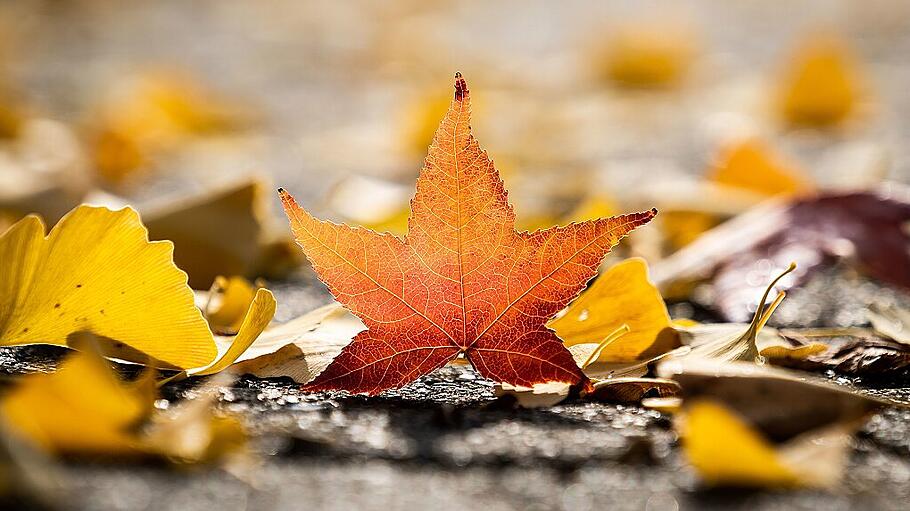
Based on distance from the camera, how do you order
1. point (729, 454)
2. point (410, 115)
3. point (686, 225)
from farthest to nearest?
point (410, 115), point (686, 225), point (729, 454)

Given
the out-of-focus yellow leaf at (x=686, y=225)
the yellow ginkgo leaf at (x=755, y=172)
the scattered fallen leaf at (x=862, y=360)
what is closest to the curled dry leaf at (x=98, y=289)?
the scattered fallen leaf at (x=862, y=360)

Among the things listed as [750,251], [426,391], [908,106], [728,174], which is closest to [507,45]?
[908,106]

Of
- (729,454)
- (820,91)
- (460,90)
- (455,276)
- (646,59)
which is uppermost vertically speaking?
(646,59)

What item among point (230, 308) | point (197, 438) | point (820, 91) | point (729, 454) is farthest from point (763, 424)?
point (820, 91)

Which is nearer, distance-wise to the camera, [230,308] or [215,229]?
[230,308]

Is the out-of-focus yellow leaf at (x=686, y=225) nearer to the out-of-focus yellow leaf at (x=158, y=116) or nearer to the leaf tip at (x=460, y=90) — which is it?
the leaf tip at (x=460, y=90)

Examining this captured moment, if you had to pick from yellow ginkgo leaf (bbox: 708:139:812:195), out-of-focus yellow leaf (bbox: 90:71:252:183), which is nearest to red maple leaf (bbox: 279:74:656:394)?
yellow ginkgo leaf (bbox: 708:139:812:195)

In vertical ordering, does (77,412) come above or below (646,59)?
below

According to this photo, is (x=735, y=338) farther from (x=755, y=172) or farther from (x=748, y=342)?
(x=755, y=172)

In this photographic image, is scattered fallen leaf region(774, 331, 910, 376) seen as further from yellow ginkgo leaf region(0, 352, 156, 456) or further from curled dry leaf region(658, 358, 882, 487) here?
yellow ginkgo leaf region(0, 352, 156, 456)
